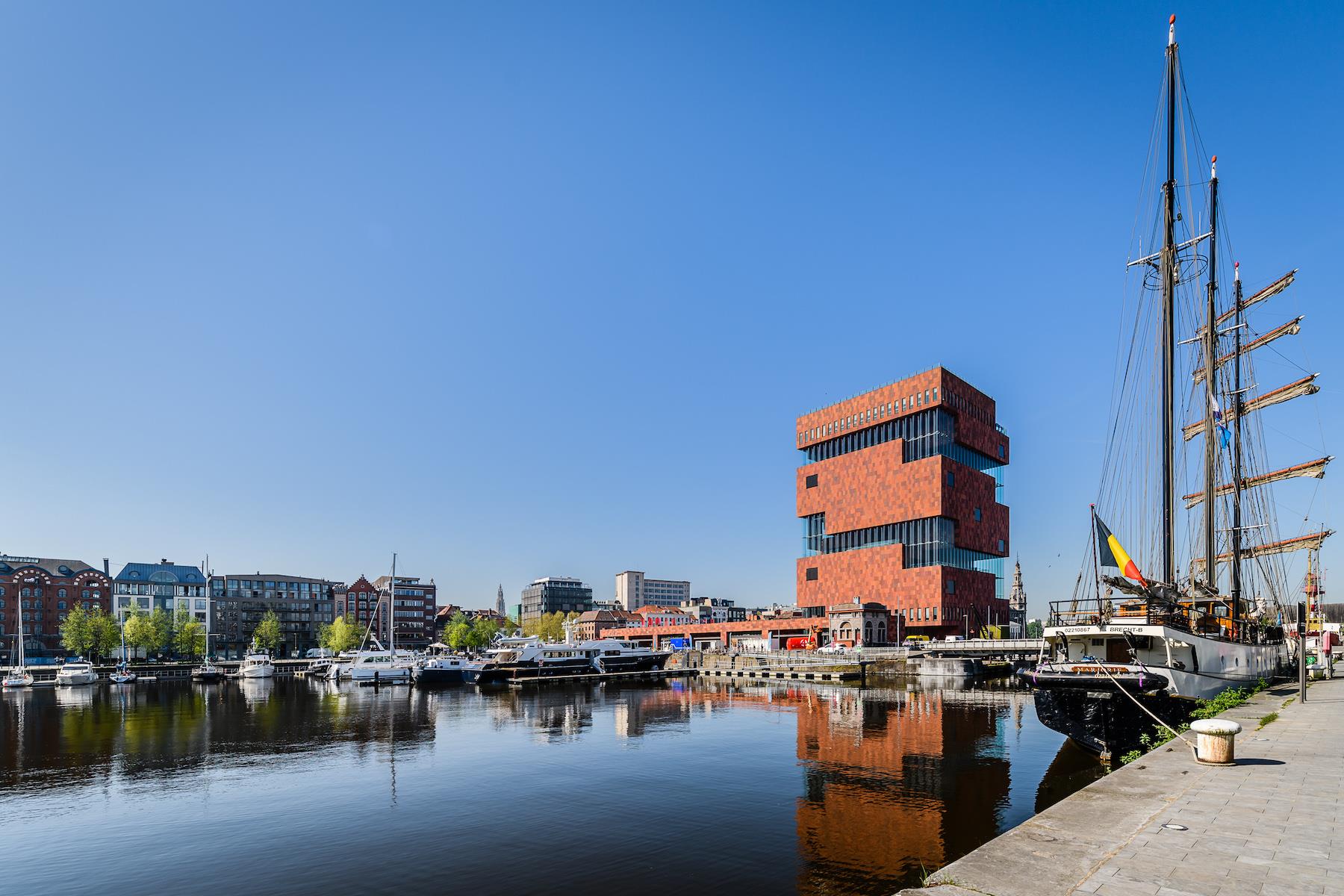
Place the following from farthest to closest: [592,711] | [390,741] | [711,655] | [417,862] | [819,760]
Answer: [711,655]
[592,711]
[390,741]
[819,760]
[417,862]

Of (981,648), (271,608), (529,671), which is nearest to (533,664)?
(529,671)

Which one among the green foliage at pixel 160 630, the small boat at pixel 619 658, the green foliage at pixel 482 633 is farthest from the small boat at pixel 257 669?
the green foliage at pixel 482 633

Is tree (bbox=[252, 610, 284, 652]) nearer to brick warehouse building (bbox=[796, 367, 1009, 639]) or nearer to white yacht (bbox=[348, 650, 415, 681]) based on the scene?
white yacht (bbox=[348, 650, 415, 681])

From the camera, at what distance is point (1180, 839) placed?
11.5 metres

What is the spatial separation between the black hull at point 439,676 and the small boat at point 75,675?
170 feet

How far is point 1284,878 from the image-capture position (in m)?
9.86

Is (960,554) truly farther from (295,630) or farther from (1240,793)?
(295,630)

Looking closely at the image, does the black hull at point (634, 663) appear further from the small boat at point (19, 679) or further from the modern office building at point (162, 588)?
the modern office building at point (162, 588)

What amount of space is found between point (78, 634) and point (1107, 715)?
6187 inches

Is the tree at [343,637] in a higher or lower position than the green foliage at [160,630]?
lower

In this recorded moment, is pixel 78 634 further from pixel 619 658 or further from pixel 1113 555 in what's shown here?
pixel 1113 555

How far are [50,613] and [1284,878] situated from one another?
19358 centimetres

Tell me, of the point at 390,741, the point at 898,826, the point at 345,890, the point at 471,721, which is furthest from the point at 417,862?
the point at 471,721

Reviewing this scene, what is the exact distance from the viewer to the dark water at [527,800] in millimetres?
18547
